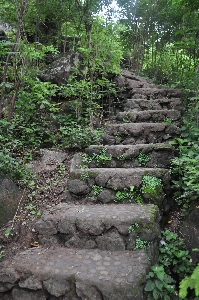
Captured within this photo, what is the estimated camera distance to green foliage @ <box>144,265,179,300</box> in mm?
2242

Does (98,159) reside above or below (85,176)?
above

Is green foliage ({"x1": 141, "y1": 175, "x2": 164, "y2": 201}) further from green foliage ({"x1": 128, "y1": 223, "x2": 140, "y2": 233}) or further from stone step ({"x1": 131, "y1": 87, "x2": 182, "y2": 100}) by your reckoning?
stone step ({"x1": 131, "y1": 87, "x2": 182, "y2": 100})

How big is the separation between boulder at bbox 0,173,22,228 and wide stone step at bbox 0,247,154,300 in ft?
2.26

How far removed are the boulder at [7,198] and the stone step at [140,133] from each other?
2026 millimetres

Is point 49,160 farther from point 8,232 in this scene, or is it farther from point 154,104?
point 154,104

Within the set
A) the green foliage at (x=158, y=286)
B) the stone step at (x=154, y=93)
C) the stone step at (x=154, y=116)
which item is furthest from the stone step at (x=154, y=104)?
the green foliage at (x=158, y=286)

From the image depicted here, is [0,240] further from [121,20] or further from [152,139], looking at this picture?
[121,20]

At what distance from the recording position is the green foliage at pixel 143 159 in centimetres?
401

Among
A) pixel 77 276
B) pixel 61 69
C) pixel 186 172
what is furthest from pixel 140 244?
pixel 61 69

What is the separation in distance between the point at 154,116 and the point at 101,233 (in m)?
3.10

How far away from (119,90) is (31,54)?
11.3 ft

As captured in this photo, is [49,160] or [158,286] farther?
[49,160]

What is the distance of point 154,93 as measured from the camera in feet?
21.4

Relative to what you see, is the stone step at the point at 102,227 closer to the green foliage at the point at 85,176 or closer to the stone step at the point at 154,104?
the green foliage at the point at 85,176
